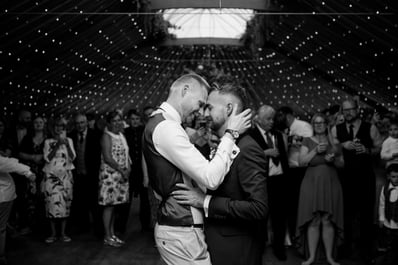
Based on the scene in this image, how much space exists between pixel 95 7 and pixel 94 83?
17.0 feet

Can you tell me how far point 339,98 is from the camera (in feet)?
43.8

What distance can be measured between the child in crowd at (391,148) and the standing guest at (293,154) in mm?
792

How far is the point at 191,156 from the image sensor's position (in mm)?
2465

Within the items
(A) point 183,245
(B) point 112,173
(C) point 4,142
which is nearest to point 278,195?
(B) point 112,173

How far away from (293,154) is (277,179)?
1.19 ft

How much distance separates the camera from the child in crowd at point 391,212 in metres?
4.92

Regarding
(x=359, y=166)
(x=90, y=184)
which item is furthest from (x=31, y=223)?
(x=359, y=166)

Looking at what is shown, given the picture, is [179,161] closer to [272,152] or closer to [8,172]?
[8,172]

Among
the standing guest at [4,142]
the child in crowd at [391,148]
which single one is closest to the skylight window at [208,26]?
the standing guest at [4,142]

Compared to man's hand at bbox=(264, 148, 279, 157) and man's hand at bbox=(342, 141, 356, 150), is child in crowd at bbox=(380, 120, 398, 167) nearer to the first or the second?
man's hand at bbox=(342, 141, 356, 150)

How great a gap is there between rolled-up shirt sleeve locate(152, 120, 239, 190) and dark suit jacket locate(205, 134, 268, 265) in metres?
0.11

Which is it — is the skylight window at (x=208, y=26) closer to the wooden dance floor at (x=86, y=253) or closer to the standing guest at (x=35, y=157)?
the standing guest at (x=35, y=157)

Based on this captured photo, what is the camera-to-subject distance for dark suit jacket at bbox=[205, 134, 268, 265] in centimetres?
259

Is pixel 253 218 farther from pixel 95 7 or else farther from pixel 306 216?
pixel 95 7
